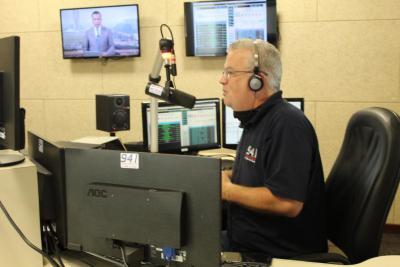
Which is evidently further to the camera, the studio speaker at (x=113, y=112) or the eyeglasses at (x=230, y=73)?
the studio speaker at (x=113, y=112)

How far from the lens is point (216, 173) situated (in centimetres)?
106

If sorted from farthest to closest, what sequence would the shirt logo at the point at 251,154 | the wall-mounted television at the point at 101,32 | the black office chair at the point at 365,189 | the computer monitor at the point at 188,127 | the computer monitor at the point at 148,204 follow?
the wall-mounted television at the point at 101,32 → the computer monitor at the point at 188,127 → the shirt logo at the point at 251,154 → the black office chair at the point at 365,189 → the computer monitor at the point at 148,204

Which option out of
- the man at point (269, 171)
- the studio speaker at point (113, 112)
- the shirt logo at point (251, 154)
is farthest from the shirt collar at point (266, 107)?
the studio speaker at point (113, 112)

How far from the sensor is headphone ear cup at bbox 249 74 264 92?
68.5 inches

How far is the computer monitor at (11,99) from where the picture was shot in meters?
1.27

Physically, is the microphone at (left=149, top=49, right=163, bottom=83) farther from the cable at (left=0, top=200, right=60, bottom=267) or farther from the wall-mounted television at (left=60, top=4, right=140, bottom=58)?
the wall-mounted television at (left=60, top=4, right=140, bottom=58)

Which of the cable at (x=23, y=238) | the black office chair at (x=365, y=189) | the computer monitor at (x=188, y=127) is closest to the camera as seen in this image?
the cable at (x=23, y=238)

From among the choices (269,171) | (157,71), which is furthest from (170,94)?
(269,171)

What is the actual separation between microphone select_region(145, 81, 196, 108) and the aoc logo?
342 mm

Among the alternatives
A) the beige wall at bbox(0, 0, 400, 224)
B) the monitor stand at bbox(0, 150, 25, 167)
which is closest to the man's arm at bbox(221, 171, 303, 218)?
the monitor stand at bbox(0, 150, 25, 167)

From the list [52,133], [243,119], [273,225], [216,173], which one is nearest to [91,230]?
[216,173]

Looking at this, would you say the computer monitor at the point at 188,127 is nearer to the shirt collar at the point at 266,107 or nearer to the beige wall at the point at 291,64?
the beige wall at the point at 291,64

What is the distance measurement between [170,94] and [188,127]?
4.94 ft

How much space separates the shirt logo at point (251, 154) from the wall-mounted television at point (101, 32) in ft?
7.63
